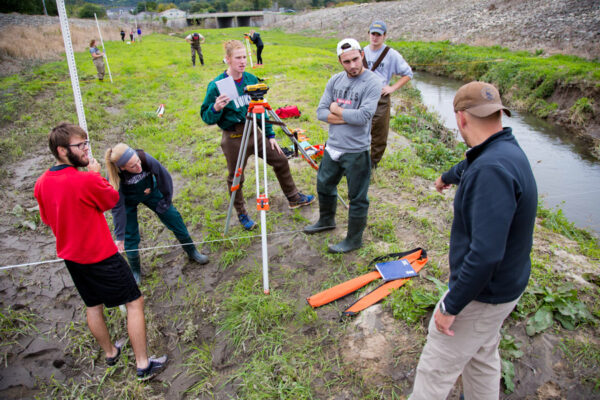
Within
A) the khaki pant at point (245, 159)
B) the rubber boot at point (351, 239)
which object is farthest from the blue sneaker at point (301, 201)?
the rubber boot at point (351, 239)

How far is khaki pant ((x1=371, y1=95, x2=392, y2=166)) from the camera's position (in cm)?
544

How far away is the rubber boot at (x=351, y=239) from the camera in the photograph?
13.3 feet

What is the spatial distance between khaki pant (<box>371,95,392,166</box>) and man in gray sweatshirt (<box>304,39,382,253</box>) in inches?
70.1

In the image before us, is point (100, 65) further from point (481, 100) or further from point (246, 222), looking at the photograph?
point (481, 100)

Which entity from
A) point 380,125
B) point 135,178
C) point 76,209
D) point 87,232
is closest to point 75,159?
point 76,209

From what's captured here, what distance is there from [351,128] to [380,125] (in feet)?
6.72

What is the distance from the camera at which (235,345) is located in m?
3.17

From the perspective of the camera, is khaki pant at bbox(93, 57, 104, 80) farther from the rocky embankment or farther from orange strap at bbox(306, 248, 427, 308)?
the rocky embankment

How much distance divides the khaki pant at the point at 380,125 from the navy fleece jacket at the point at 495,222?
3.76m

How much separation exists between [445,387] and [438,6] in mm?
35721

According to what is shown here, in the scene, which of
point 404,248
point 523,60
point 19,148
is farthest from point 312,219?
point 523,60

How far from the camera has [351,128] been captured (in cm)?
368

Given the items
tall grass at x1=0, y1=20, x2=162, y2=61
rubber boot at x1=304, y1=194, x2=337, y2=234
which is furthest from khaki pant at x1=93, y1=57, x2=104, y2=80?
rubber boot at x1=304, y1=194, x2=337, y2=234

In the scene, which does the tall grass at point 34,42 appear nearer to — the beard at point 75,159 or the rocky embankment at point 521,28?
the beard at point 75,159
